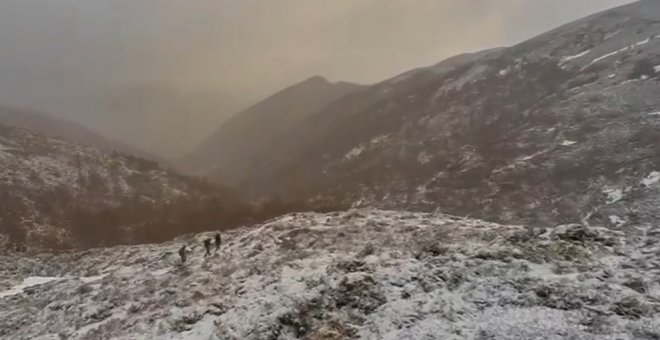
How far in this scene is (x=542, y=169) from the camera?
4253 centimetres

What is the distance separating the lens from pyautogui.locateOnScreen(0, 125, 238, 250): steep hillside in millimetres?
37781

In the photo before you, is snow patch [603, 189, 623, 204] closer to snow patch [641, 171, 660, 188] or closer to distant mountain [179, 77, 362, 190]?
snow patch [641, 171, 660, 188]

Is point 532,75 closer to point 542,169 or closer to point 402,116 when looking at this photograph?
point 402,116

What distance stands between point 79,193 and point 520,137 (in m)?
37.3

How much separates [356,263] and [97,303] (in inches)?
325

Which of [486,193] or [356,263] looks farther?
[486,193]

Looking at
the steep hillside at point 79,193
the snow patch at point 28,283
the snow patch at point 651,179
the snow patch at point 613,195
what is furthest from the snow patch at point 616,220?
the snow patch at point 28,283

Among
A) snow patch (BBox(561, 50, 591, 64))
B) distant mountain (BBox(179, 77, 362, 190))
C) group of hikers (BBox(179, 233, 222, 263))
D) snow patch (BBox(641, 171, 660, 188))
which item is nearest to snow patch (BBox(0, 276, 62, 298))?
group of hikers (BBox(179, 233, 222, 263))

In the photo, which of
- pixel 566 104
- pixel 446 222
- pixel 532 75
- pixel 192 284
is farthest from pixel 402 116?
pixel 192 284

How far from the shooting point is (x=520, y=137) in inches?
2051

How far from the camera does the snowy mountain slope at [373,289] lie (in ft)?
46.6

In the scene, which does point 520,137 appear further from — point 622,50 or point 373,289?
point 373,289

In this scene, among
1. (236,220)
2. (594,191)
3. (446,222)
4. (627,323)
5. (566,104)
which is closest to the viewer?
(627,323)

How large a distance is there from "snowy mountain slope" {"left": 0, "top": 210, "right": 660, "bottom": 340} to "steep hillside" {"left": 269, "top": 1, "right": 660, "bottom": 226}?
641 inches
